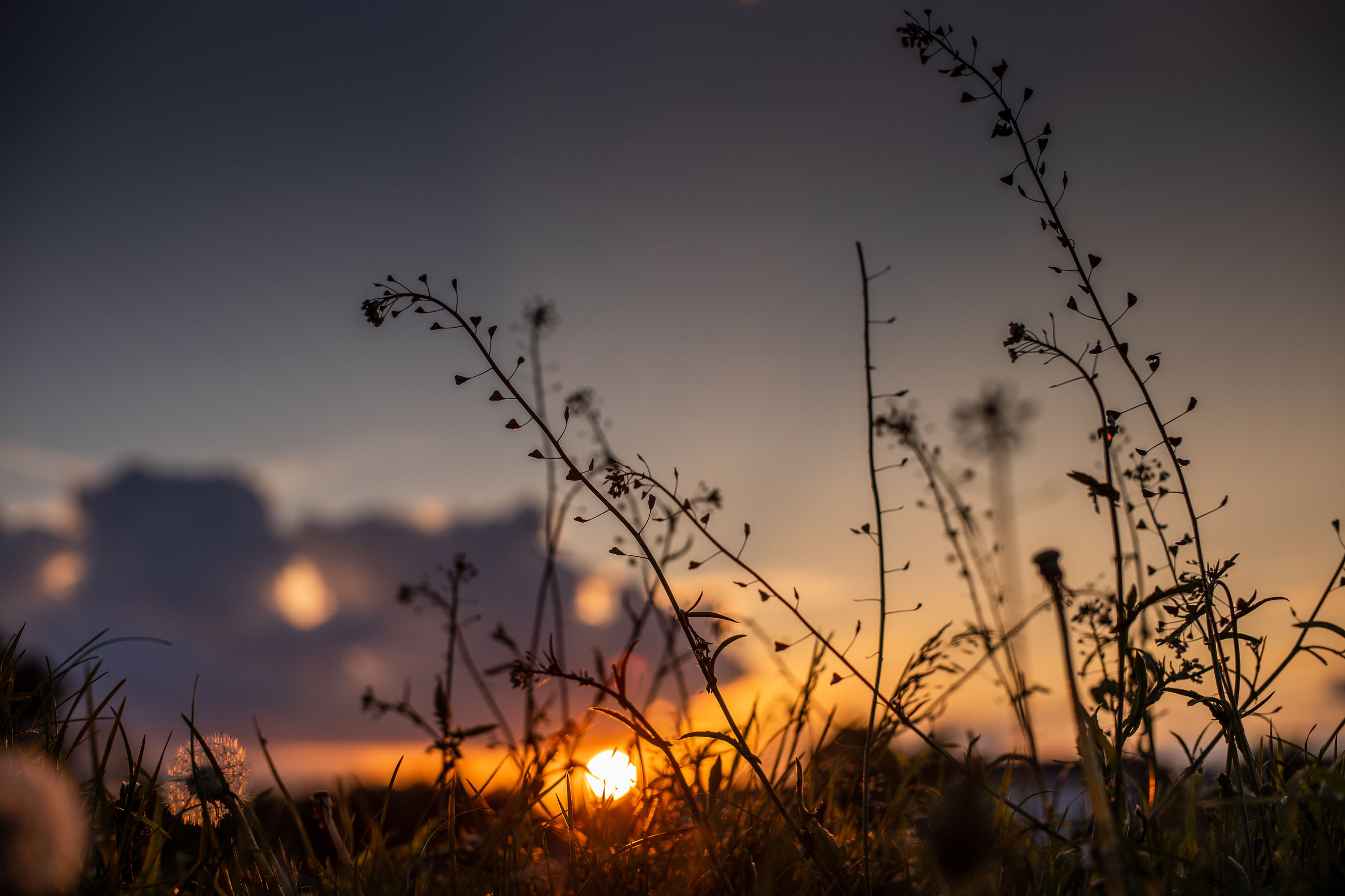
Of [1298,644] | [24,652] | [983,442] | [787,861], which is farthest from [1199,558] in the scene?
[983,442]

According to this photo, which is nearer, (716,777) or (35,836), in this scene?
(35,836)

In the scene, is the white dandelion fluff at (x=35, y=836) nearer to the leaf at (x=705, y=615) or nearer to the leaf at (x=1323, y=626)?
the leaf at (x=705, y=615)

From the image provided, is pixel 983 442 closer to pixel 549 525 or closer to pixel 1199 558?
pixel 549 525

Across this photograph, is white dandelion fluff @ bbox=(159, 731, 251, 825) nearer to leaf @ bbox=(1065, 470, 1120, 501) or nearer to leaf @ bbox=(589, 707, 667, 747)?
leaf @ bbox=(589, 707, 667, 747)

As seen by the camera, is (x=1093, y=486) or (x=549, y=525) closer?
(x=1093, y=486)

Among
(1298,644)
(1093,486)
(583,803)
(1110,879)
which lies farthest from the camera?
(583,803)

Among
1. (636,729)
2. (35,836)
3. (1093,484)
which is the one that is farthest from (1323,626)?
(35,836)

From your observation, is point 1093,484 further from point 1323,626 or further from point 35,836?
point 35,836

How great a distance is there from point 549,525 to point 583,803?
200 centimetres

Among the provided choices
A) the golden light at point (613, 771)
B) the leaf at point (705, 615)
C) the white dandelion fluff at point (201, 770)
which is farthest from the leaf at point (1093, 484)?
the white dandelion fluff at point (201, 770)

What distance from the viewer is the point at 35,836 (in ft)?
4.18

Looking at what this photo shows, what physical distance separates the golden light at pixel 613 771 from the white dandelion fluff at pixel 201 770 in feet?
2.98

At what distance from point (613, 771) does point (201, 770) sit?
1078mm

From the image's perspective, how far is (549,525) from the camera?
4484 millimetres
